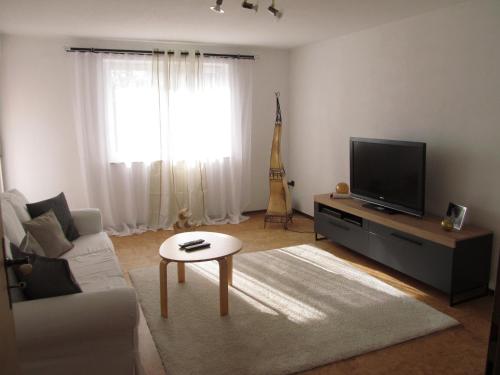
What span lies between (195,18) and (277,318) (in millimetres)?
2722

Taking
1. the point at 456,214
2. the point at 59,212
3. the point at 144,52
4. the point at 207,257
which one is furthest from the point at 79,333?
the point at 144,52

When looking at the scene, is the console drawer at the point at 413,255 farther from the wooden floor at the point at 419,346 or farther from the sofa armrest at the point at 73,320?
the sofa armrest at the point at 73,320

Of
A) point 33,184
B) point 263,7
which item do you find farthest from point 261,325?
point 33,184

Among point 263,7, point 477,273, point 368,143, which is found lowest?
point 477,273

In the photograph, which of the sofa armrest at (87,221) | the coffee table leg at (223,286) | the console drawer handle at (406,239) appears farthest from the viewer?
the sofa armrest at (87,221)

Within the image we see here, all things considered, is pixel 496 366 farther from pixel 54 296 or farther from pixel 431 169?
pixel 431 169

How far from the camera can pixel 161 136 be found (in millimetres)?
5168

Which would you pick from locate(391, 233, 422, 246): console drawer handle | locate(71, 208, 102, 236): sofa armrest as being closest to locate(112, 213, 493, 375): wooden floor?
locate(391, 233, 422, 246): console drawer handle

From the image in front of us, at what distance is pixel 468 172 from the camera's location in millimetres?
3391

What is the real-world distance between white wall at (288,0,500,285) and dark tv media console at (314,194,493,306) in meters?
0.25

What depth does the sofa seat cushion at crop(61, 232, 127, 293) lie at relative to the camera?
2742 mm

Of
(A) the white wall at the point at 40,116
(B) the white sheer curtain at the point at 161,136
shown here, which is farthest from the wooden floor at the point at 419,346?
(A) the white wall at the point at 40,116

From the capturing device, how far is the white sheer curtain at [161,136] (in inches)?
193

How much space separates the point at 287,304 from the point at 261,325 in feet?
1.26
